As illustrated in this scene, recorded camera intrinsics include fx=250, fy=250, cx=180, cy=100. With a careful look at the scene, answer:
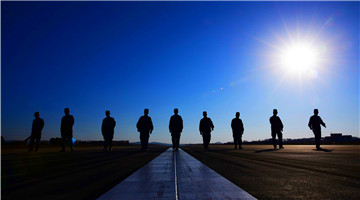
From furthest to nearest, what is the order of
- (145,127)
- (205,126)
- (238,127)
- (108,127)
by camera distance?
(205,126)
(238,127)
(108,127)
(145,127)

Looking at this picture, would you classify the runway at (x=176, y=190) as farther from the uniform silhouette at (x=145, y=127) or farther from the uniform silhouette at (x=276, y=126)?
the uniform silhouette at (x=276, y=126)

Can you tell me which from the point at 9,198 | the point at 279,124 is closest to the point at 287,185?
the point at 9,198

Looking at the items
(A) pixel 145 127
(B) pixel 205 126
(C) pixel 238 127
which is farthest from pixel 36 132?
(C) pixel 238 127

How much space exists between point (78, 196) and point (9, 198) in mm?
743

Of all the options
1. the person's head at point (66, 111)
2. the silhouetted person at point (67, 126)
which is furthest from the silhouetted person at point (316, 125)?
the person's head at point (66, 111)

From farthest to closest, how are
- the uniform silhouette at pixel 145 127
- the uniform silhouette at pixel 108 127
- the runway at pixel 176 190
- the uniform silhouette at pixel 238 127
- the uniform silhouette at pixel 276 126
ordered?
the uniform silhouette at pixel 238 127
the uniform silhouette at pixel 276 126
the uniform silhouette at pixel 108 127
the uniform silhouette at pixel 145 127
the runway at pixel 176 190

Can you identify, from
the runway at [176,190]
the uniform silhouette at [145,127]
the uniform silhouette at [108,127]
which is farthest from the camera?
Result: the uniform silhouette at [108,127]

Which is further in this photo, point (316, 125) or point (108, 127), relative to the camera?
point (108, 127)

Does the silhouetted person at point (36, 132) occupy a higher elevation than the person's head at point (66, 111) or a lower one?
lower

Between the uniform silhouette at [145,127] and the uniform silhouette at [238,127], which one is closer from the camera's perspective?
the uniform silhouette at [145,127]

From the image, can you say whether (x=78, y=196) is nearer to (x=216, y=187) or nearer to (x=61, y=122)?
(x=216, y=187)

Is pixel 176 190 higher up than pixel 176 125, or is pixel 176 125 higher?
pixel 176 125

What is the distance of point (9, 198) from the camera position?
107 inches

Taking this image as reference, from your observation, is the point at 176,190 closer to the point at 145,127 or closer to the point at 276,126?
the point at 145,127
